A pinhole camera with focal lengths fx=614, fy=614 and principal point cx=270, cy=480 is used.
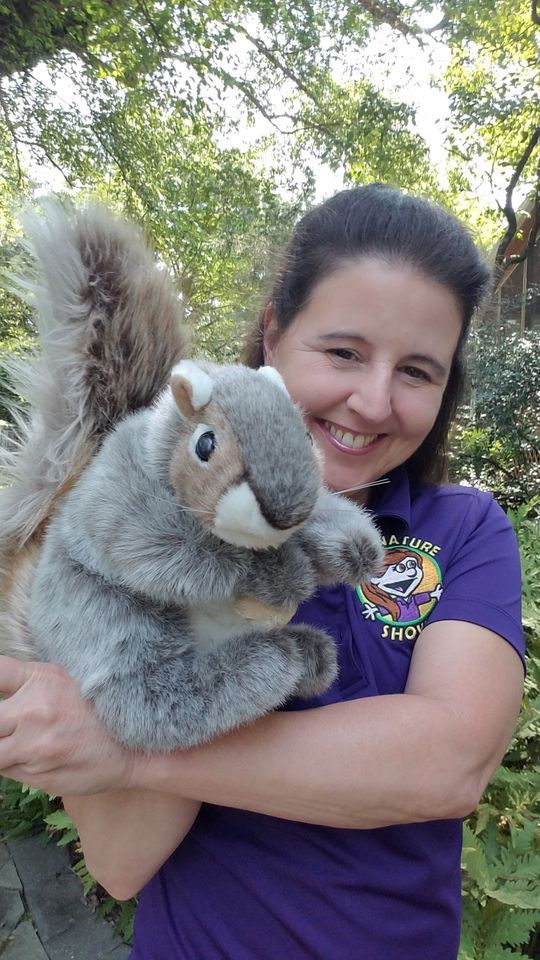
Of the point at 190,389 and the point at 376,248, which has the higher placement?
the point at 376,248

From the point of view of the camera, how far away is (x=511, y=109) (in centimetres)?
709

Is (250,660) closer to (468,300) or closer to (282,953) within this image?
(282,953)

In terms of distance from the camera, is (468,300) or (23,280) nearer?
(23,280)

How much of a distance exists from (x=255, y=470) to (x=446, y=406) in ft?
3.35

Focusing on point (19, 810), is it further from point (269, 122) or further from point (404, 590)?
point (269, 122)

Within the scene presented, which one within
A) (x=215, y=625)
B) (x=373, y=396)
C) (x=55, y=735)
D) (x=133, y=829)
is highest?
(x=373, y=396)

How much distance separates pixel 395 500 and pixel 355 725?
0.49 meters

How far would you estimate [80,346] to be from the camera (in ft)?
2.50

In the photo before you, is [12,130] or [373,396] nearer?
[373,396]

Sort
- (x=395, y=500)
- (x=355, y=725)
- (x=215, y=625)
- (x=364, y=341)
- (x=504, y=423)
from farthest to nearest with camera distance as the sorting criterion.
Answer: (x=504, y=423), (x=395, y=500), (x=364, y=341), (x=355, y=725), (x=215, y=625)

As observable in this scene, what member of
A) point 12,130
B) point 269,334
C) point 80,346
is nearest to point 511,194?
point 12,130

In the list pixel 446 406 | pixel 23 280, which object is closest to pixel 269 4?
pixel 446 406

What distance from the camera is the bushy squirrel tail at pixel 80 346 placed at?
2.48 feet

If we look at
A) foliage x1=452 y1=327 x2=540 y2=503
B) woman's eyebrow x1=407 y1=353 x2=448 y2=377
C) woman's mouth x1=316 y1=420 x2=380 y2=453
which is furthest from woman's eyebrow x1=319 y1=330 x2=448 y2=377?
foliage x1=452 y1=327 x2=540 y2=503
